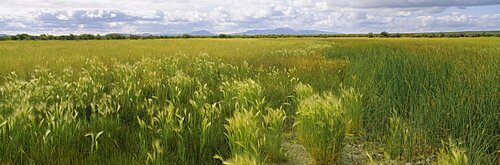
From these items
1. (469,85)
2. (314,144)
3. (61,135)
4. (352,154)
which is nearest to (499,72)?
(469,85)

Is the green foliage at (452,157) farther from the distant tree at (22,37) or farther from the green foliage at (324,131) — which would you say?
the distant tree at (22,37)

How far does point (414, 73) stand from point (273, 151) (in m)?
3.72

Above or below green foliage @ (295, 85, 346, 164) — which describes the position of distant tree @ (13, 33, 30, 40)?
above

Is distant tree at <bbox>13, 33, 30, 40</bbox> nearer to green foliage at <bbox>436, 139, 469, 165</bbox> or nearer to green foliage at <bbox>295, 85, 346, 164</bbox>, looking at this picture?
green foliage at <bbox>295, 85, 346, 164</bbox>

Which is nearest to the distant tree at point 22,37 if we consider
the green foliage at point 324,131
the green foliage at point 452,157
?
the green foliage at point 324,131

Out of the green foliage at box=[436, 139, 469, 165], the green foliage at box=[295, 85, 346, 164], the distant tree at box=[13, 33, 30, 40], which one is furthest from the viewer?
the distant tree at box=[13, 33, 30, 40]

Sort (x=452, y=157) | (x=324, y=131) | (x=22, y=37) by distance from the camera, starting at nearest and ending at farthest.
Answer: (x=452, y=157)
(x=324, y=131)
(x=22, y=37)

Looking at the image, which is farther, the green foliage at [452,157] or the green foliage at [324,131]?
the green foliage at [324,131]

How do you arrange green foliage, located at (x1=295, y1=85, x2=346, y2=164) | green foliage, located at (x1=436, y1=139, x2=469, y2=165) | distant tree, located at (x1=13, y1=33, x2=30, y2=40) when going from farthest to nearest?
1. distant tree, located at (x1=13, y1=33, x2=30, y2=40)
2. green foliage, located at (x1=295, y1=85, x2=346, y2=164)
3. green foliage, located at (x1=436, y1=139, x2=469, y2=165)

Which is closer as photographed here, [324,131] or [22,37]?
[324,131]

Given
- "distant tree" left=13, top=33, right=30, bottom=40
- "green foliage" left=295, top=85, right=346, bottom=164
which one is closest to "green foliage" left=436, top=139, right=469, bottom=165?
"green foliage" left=295, top=85, right=346, bottom=164

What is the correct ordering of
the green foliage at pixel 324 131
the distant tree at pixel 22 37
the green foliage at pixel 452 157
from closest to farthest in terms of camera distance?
the green foliage at pixel 452 157, the green foliage at pixel 324 131, the distant tree at pixel 22 37

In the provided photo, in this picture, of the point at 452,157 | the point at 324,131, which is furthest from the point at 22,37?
the point at 452,157

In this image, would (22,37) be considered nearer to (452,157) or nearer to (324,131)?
(324,131)
